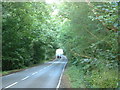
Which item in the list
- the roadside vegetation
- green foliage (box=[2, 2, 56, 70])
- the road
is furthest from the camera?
green foliage (box=[2, 2, 56, 70])

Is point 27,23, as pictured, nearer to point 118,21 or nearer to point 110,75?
point 110,75

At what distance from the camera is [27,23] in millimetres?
20406

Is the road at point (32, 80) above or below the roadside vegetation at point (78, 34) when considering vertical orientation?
below

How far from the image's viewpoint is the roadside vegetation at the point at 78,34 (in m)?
5.52

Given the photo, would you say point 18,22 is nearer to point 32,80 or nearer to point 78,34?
point 32,80

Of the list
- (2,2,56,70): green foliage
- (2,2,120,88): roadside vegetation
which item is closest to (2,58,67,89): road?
(2,2,120,88): roadside vegetation

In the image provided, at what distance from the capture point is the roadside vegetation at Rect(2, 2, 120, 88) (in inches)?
217

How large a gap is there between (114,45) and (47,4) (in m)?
14.7

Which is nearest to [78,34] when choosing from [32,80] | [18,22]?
[32,80]

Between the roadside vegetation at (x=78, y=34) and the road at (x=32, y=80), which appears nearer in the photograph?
the roadside vegetation at (x=78, y=34)

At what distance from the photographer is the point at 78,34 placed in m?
8.99

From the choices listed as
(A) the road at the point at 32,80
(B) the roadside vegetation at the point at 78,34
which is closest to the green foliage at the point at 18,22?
(B) the roadside vegetation at the point at 78,34

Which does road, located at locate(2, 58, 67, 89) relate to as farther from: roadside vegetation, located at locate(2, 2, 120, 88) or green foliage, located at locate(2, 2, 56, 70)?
green foliage, located at locate(2, 2, 56, 70)

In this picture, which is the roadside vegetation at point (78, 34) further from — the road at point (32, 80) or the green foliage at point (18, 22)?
the road at point (32, 80)
